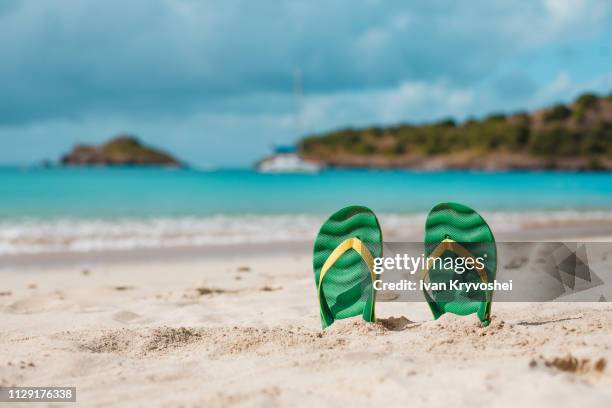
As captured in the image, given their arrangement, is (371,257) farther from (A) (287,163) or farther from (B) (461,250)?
(A) (287,163)

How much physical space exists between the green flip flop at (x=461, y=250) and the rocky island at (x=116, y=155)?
13300 cm

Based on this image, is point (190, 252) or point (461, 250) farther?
point (190, 252)

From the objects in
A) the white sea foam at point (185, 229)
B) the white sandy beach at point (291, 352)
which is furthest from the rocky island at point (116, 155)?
the white sandy beach at point (291, 352)

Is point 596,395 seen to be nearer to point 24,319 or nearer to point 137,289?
point 24,319

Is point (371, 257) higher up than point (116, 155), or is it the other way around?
point (116, 155)

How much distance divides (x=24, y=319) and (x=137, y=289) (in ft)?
5.18

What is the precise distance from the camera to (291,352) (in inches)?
131

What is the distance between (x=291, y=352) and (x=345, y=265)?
0.76 meters

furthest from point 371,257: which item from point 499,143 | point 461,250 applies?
point 499,143

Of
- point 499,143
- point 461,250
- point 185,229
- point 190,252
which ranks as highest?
point 499,143

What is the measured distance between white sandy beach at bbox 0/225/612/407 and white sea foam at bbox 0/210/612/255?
14.9ft

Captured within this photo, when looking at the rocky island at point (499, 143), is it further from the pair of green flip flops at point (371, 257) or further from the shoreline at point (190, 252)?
the pair of green flip flops at point (371, 257)

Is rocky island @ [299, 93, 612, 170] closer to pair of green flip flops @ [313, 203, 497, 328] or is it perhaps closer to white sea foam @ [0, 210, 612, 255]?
white sea foam @ [0, 210, 612, 255]

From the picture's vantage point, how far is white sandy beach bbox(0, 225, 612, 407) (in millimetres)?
2666
